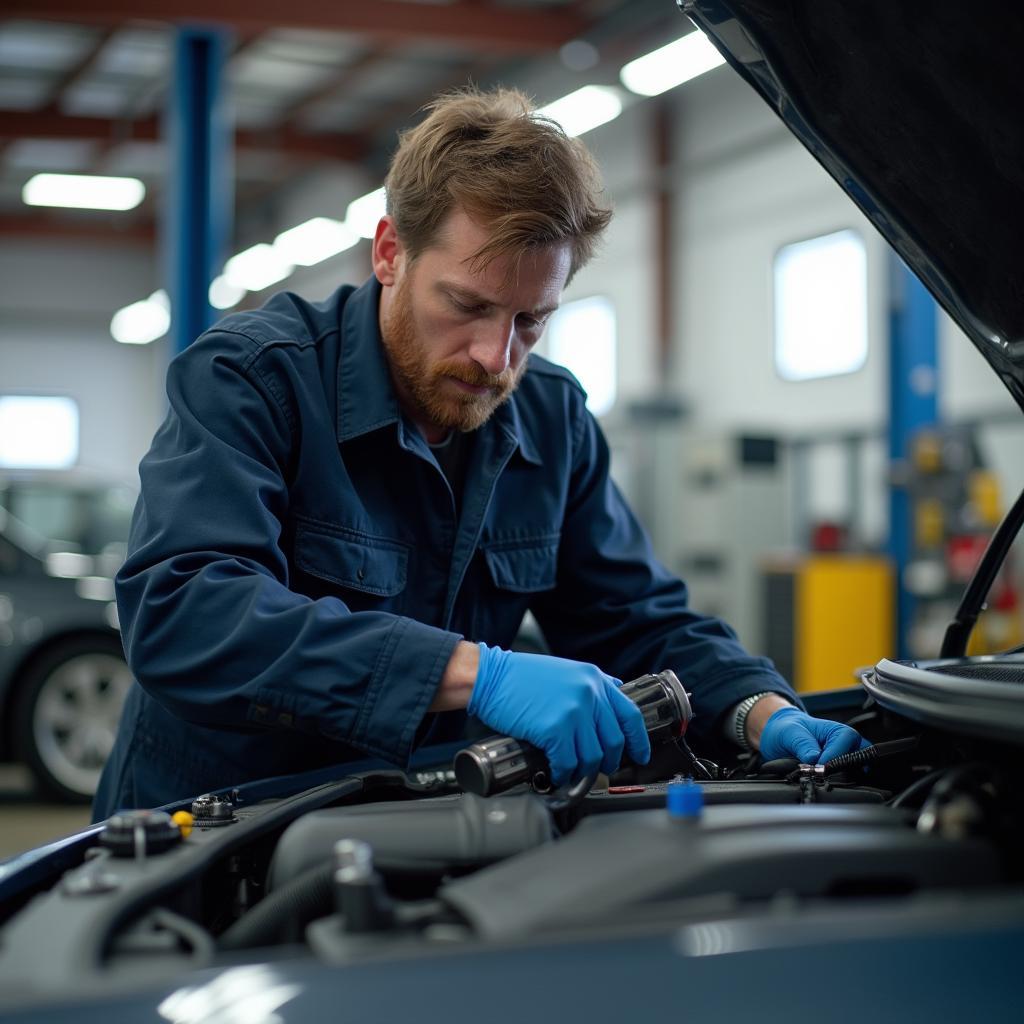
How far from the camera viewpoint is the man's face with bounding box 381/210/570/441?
5.08 ft

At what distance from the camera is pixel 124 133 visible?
10.4m

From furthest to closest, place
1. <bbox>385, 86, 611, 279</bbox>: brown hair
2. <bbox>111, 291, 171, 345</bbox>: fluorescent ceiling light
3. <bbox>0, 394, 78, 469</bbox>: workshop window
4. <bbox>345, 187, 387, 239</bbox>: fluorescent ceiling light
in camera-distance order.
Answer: <bbox>0, 394, 78, 469</bbox>: workshop window
<bbox>111, 291, 171, 345</bbox>: fluorescent ceiling light
<bbox>345, 187, 387, 239</bbox>: fluorescent ceiling light
<bbox>385, 86, 611, 279</bbox>: brown hair

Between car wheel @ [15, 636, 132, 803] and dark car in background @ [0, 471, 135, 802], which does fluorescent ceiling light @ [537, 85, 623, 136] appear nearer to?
dark car in background @ [0, 471, 135, 802]

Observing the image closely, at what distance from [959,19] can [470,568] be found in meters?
0.90

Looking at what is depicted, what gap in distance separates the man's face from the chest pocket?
0.19 m

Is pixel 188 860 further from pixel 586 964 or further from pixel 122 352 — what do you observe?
pixel 122 352

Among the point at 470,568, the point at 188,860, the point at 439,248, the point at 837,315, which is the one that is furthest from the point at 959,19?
the point at 837,315

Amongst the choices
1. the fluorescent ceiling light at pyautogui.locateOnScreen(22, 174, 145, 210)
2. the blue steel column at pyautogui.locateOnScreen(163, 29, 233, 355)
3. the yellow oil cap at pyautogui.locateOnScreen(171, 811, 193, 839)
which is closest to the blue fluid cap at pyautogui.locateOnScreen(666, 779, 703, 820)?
the yellow oil cap at pyautogui.locateOnScreen(171, 811, 193, 839)

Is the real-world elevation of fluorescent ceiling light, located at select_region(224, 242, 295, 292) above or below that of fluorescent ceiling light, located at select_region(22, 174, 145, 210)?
above

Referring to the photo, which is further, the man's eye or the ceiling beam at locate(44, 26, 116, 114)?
the ceiling beam at locate(44, 26, 116, 114)

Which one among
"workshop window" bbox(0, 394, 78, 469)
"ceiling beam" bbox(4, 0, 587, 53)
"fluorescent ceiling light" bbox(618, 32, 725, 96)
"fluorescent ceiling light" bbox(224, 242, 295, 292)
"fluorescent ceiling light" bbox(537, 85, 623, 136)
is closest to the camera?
"ceiling beam" bbox(4, 0, 587, 53)

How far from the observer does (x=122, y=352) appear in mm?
15992

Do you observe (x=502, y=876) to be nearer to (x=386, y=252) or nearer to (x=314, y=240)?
(x=386, y=252)

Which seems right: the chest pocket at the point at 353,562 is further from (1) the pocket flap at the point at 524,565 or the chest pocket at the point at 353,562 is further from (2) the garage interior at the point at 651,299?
(2) the garage interior at the point at 651,299
